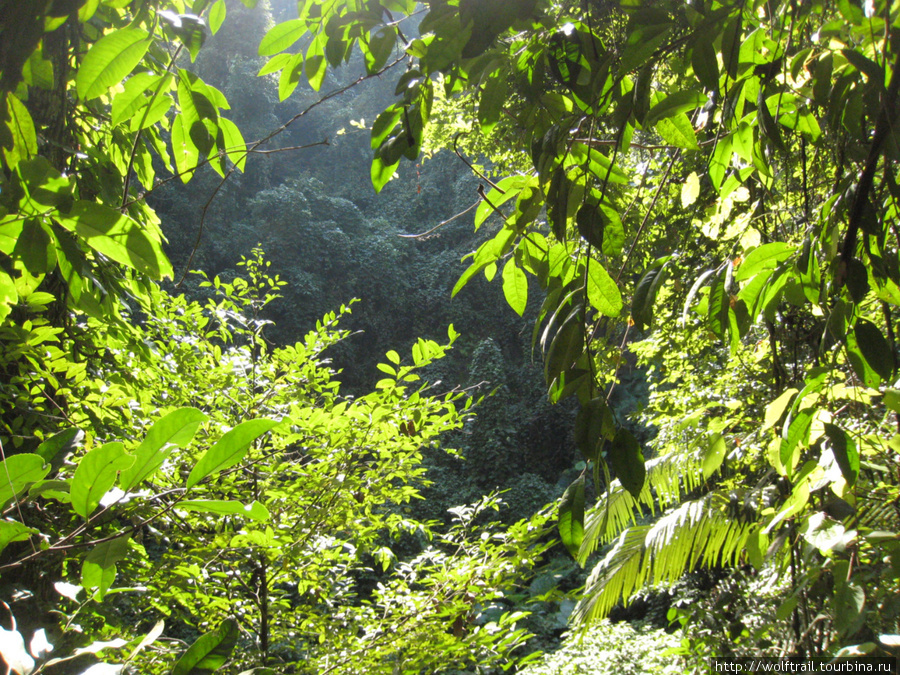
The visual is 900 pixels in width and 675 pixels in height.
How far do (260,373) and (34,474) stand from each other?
197cm

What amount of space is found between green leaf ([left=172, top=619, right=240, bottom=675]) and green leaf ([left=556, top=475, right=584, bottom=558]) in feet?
0.86

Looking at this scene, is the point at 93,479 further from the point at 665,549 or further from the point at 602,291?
the point at 665,549

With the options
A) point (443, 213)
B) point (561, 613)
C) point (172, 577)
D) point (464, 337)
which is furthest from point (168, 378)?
point (443, 213)

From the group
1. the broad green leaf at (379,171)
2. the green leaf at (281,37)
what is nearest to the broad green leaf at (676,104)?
the broad green leaf at (379,171)

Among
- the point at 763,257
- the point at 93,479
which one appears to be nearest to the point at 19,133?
the point at 93,479

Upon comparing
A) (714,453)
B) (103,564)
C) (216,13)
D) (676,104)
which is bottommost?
(714,453)

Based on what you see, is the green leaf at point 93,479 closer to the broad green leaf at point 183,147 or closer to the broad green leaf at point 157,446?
the broad green leaf at point 157,446

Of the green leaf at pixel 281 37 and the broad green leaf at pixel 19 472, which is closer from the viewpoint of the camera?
the broad green leaf at pixel 19 472

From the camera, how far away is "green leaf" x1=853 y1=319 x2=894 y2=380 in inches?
22.4

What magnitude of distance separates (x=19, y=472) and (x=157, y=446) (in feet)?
0.30

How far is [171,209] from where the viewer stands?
9.66 m

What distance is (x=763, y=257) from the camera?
0.65 meters

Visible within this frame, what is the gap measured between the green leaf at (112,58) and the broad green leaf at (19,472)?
39 centimetres

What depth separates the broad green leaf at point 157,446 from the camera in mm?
332
